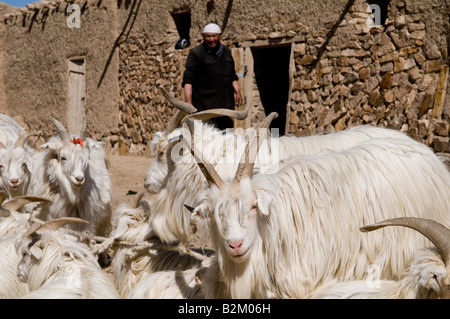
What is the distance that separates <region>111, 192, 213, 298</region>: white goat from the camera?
4.18 meters

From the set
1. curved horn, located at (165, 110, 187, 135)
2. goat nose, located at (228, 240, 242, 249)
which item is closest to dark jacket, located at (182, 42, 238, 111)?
curved horn, located at (165, 110, 187, 135)

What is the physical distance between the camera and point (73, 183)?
5.41m

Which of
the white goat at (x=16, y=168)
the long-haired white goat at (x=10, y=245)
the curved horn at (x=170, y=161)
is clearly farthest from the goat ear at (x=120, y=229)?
the white goat at (x=16, y=168)

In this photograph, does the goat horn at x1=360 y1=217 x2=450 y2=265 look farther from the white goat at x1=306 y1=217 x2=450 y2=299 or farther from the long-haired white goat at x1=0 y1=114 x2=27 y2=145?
the long-haired white goat at x1=0 y1=114 x2=27 y2=145

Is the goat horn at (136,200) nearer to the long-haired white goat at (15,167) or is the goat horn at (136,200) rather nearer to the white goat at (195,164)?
the white goat at (195,164)

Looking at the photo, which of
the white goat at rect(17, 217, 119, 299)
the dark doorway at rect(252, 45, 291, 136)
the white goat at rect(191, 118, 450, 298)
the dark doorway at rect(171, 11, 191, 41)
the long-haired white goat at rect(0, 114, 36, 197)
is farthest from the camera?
the dark doorway at rect(171, 11, 191, 41)

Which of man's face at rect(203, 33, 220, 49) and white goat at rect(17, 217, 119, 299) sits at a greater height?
man's face at rect(203, 33, 220, 49)

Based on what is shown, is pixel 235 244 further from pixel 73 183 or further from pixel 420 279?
pixel 73 183

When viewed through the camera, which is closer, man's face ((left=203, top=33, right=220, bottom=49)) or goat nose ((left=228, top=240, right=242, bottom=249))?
goat nose ((left=228, top=240, right=242, bottom=249))

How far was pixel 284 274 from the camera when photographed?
3.25 meters

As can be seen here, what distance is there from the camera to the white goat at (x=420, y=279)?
8.69 ft

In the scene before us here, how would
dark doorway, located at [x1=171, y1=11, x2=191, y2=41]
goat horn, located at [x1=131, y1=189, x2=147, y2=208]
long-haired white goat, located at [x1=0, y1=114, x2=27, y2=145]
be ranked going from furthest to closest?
dark doorway, located at [x1=171, y1=11, x2=191, y2=41]
long-haired white goat, located at [x1=0, y1=114, x2=27, y2=145]
goat horn, located at [x1=131, y1=189, x2=147, y2=208]

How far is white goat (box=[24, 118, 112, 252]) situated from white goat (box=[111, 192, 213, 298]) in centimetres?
100

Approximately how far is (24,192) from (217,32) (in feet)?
8.78
